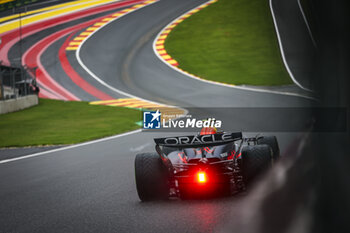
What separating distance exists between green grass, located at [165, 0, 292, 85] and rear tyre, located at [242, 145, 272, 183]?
23.9 meters

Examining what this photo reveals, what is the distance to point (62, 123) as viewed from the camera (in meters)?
20.2

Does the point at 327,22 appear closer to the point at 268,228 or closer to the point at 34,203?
the point at 268,228

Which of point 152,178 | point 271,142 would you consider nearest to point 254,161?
point 152,178

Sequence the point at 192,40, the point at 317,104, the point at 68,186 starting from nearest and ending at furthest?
the point at 317,104 < the point at 68,186 < the point at 192,40

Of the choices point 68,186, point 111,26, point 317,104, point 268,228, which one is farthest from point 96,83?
point 317,104

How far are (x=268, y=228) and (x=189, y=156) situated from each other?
256 centimetres

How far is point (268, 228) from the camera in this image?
416 centimetres

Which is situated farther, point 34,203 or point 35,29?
point 35,29

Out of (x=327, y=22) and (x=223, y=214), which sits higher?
(x=327, y=22)

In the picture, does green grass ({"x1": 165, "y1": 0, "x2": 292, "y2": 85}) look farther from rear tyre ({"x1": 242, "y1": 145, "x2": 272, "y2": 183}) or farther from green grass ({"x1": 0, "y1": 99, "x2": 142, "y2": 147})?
rear tyre ({"x1": 242, "y1": 145, "x2": 272, "y2": 183})

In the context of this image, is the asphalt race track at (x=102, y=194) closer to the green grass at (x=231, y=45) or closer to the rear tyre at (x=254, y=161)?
the rear tyre at (x=254, y=161)

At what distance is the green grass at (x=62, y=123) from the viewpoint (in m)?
15.9

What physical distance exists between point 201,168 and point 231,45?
32.5 m

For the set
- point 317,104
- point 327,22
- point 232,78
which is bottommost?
point 232,78
